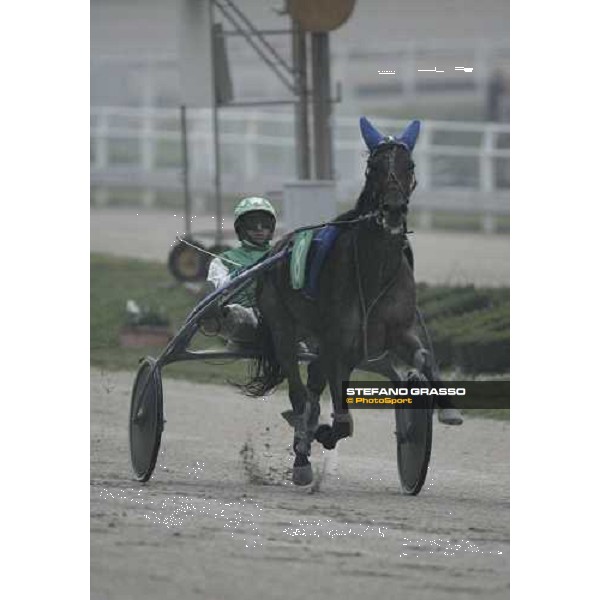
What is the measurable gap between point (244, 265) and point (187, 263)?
10.1 ft

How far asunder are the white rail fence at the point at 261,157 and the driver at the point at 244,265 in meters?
2.70

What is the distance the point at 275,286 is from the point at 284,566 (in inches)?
49.3

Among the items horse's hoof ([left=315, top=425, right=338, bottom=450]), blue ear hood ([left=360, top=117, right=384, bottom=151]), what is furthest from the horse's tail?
blue ear hood ([left=360, top=117, right=384, bottom=151])

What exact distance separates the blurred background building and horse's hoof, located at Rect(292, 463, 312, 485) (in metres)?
1.26

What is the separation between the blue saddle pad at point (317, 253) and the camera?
7.71m

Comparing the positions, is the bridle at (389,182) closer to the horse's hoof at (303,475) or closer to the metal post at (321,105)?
the horse's hoof at (303,475)

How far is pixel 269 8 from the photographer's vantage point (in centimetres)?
999

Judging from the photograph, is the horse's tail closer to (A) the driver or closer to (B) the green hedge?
(A) the driver

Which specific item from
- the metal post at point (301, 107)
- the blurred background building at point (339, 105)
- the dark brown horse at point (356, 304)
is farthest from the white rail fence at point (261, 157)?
the dark brown horse at point (356, 304)

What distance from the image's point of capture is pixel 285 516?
7.65 metres

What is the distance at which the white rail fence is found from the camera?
12656 millimetres

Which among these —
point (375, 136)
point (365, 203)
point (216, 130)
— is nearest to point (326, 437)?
point (365, 203)

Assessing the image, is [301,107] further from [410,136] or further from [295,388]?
[410,136]
